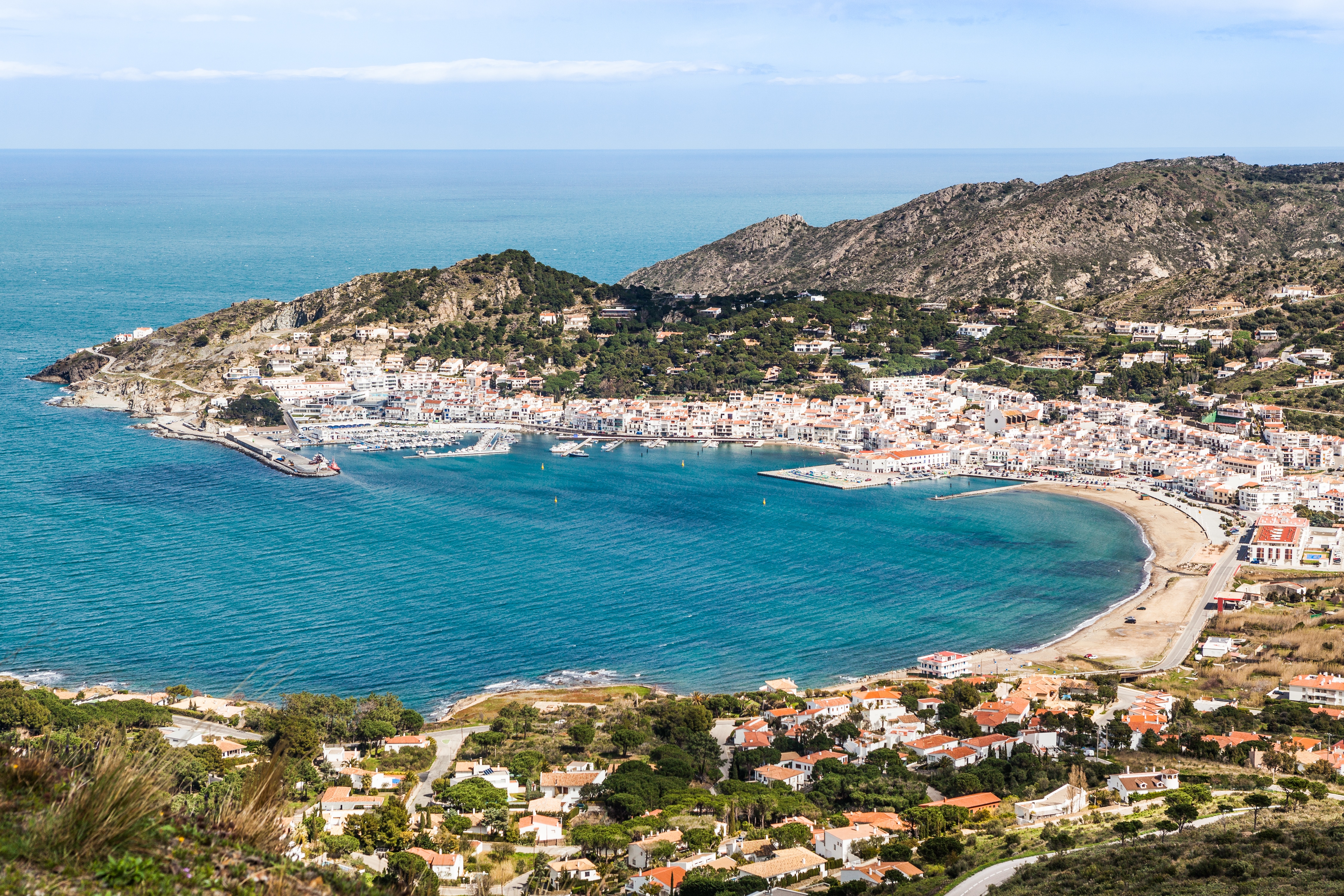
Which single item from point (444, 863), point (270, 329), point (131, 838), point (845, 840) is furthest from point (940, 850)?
point (270, 329)

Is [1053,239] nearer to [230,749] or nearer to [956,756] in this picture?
[956,756]

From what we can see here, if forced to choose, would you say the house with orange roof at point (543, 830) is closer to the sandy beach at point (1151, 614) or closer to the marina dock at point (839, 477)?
the sandy beach at point (1151, 614)

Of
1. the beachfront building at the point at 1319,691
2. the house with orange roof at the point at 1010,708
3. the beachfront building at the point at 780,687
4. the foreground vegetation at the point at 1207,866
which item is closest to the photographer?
the foreground vegetation at the point at 1207,866

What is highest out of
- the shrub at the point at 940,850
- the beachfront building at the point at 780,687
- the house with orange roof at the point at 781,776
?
the shrub at the point at 940,850

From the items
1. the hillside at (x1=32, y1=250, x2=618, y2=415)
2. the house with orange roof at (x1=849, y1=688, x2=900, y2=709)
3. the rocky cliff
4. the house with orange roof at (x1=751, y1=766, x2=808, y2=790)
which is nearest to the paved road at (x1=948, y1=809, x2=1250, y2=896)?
the house with orange roof at (x1=751, y1=766, x2=808, y2=790)

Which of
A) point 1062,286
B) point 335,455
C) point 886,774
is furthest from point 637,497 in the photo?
point 1062,286

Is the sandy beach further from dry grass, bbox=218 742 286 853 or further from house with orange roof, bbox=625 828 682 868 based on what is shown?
dry grass, bbox=218 742 286 853

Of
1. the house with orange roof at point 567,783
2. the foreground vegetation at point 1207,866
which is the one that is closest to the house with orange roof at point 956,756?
the house with orange roof at point 567,783

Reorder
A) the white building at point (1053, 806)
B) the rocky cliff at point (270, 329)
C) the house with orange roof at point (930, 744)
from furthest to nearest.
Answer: the rocky cliff at point (270, 329) < the house with orange roof at point (930, 744) < the white building at point (1053, 806)

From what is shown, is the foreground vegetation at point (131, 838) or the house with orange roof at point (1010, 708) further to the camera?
the house with orange roof at point (1010, 708)
